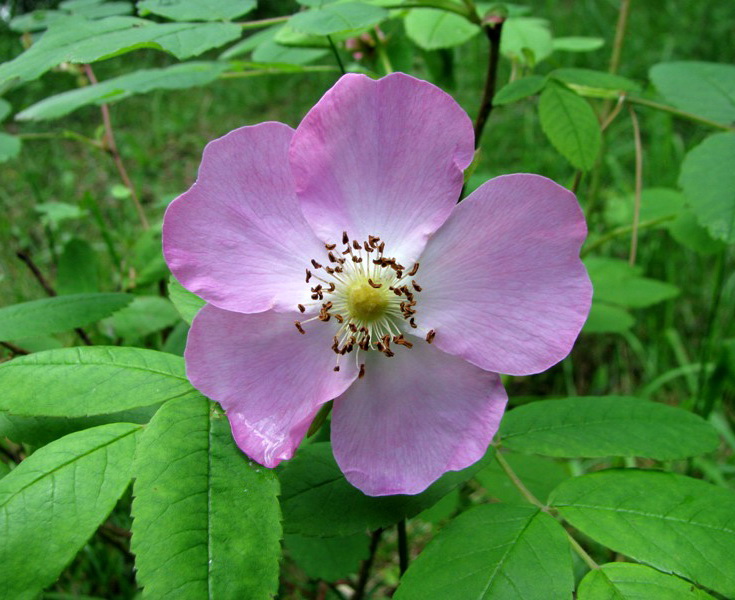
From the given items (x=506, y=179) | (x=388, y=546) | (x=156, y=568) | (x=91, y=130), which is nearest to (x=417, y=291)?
(x=506, y=179)

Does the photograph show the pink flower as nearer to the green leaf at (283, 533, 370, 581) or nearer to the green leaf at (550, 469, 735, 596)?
the green leaf at (550, 469, 735, 596)

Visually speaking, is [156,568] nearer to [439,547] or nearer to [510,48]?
[439,547]

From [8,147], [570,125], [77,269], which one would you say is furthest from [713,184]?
A: [8,147]

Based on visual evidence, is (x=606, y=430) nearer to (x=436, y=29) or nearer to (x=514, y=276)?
(x=514, y=276)

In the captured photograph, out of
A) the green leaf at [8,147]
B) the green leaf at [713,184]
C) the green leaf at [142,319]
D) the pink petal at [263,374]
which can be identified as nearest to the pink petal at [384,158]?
the pink petal at [263,374]

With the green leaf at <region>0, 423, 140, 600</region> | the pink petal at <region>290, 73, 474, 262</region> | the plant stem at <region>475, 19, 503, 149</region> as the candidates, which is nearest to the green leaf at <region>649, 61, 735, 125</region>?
the plant stem at <region>475, 19, 503, 149</region>

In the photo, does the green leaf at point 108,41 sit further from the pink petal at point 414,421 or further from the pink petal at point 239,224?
the pink petal at point 414,421
